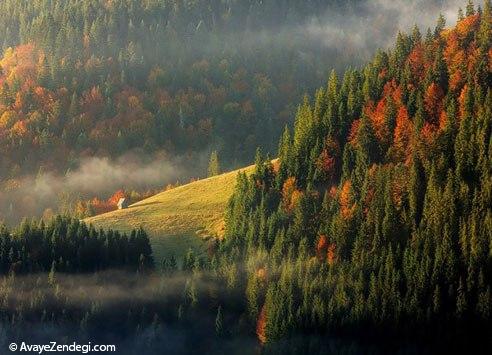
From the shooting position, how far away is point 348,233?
17325 centimetres

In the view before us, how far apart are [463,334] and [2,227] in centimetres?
9105

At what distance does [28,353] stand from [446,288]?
70329 millimetres

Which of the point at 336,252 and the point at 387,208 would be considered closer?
the point at 387,208

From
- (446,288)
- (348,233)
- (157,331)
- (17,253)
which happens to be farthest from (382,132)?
(17,253)

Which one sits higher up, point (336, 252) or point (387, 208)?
point (387, 208)

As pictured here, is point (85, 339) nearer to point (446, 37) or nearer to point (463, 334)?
point (463, 334)

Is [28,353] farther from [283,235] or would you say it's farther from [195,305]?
[283,235]

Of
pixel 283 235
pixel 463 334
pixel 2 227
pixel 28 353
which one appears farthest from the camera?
pixel 2 227

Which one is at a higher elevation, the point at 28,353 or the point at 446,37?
the point at 446,37

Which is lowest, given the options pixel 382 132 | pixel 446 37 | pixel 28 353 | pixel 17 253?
pixel 28 353

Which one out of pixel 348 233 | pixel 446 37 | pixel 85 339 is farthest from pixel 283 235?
pixel 446 37

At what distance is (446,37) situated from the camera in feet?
635

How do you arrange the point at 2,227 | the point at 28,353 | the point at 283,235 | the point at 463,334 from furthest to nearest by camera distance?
the point at 2,227 → the point at 283,235 → the point at 28,353 → the point at 463,334

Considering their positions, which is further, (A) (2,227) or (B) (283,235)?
(A) (2,227)
